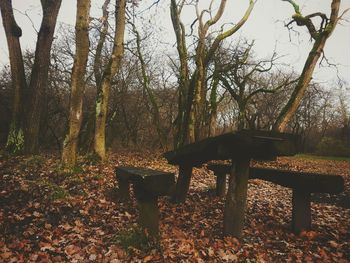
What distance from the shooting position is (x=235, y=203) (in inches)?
180

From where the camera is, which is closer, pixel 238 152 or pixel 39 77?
pixel 238 152

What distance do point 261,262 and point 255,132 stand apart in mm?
1665

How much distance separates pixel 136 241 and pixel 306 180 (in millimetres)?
2789

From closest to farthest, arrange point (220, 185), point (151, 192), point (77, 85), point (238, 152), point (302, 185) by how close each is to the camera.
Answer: point (151, 192) → point (238, 152) → point (302, 185) → point (220, 185) → point (77, 85)

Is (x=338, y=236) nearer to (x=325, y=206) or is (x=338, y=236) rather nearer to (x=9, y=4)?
(x=325, y=206)

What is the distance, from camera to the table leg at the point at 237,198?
14.8 ft

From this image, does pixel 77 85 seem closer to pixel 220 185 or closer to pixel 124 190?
pixel 124 190

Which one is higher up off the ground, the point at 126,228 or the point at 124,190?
the point at 124,190

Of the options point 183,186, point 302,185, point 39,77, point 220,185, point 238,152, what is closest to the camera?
point 238,152

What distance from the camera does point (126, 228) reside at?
462 cm

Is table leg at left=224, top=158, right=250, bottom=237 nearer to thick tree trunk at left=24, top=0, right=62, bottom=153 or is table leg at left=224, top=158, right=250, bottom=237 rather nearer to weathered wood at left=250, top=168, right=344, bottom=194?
weathered wood at left=250, top=168, right=344, bottom=194

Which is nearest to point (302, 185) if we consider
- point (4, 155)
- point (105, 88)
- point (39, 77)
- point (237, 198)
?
point (237, 198)

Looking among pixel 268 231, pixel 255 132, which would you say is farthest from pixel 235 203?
pixel 255 132

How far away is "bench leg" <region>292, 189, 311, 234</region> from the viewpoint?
4989mm
